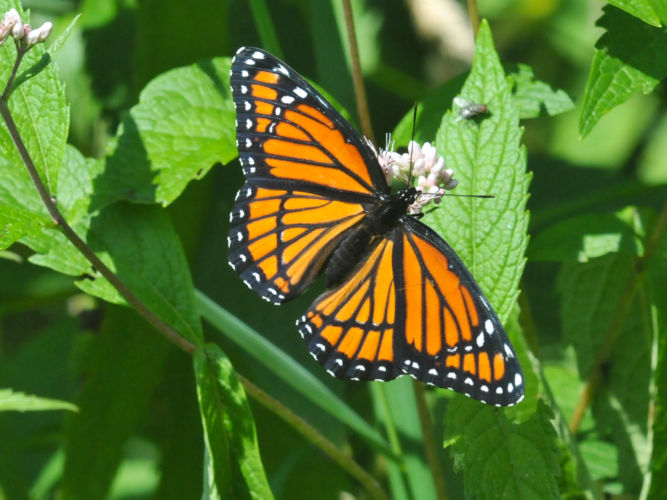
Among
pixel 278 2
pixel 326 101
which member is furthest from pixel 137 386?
pixel 278 2

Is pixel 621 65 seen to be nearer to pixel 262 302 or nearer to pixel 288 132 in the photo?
pixel 288 132

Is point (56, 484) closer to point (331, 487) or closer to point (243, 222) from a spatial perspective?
point (331, 487)

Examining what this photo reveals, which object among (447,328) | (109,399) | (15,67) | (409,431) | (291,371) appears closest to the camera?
(15,67)

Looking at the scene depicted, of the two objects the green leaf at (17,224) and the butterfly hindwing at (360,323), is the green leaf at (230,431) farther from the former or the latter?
the green leaf at (17,224)

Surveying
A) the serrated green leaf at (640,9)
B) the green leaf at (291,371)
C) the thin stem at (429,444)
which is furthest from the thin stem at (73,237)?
the serrated green leaf at (640,9)

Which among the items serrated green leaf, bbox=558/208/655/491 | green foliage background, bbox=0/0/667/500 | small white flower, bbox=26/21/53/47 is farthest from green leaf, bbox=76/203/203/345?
serrated green leaf, bbox=558/208/655/491

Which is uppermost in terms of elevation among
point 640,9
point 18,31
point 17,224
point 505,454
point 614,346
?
point 640,9

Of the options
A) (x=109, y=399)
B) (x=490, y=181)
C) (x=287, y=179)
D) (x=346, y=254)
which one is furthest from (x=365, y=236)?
(x=109, y=399)
